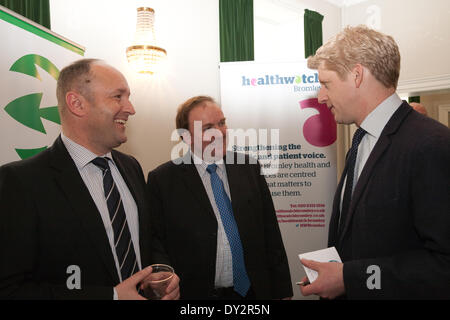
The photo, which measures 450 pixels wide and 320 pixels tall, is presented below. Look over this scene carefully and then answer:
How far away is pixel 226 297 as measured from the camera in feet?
6.04

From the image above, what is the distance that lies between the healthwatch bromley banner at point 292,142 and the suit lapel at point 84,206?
1.95 meters

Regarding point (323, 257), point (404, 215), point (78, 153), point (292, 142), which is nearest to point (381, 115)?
point (404, 215)

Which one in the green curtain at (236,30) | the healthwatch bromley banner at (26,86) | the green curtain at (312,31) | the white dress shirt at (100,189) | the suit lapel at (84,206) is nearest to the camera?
the suit lapel at (84,206)

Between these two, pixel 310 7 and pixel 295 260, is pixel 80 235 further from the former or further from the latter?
pixel 310 7

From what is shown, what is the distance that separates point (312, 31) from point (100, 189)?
357 centimetres

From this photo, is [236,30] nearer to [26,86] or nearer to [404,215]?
[26,86]

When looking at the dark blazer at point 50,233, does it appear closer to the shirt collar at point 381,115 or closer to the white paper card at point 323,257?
the white paper card at point 323,257

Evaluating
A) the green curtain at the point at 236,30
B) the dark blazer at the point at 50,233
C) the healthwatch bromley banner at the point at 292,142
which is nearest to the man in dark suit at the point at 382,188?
the dark blazer at the point at 50,233

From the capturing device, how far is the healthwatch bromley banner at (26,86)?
1635mm

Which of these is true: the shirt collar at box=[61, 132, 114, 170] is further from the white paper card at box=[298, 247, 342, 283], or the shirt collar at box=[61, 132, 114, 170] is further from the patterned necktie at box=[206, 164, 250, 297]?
the white paper card at box=[298, 247, 342, 283]

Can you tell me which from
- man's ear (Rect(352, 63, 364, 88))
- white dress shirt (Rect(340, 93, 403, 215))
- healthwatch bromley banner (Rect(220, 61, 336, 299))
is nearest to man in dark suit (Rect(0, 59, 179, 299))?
white dress shirt (Rect(340, 93, 403, 215))

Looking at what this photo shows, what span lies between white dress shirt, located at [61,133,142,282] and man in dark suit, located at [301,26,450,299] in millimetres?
788

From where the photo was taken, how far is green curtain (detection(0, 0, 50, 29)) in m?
2.24

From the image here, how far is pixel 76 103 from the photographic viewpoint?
4.86ft
